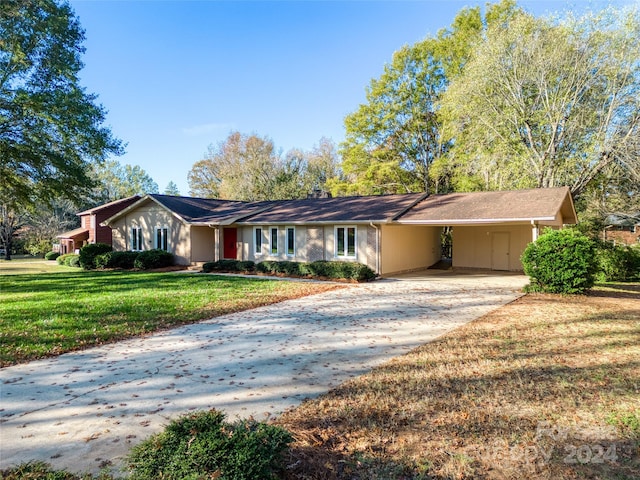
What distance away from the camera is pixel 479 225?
1980cm

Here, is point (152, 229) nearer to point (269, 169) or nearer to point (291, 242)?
point (291, 242)

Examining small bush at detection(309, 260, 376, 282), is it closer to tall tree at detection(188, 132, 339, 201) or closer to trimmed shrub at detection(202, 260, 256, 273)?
trimmed shrub at detection(202, 260, 256, 273)

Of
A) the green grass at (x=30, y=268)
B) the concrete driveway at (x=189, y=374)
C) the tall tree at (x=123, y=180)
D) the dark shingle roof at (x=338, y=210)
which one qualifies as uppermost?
the tall tree at (x=123, y=180)

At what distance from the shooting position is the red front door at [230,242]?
22.4 m

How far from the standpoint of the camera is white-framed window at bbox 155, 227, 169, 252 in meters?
23.0

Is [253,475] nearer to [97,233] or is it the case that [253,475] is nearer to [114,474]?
[114,474]

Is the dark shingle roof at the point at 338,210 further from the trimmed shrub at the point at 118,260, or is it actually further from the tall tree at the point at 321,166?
the tall tree at the point at 321,166

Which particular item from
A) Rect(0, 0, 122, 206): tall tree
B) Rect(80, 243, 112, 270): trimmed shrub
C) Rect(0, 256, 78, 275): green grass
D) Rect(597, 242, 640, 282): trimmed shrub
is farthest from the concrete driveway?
Rect(0, 256, 78, 275): green grass

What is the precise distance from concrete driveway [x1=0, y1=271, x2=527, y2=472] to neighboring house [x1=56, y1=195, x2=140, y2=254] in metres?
28.8

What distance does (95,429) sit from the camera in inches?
144

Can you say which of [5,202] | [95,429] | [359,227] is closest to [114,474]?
[95,429]

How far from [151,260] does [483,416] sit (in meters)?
20.8

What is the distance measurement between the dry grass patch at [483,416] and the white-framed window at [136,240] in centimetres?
2216

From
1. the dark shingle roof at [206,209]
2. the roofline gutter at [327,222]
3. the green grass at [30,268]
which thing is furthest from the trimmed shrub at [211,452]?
the green grass at [30,268]
